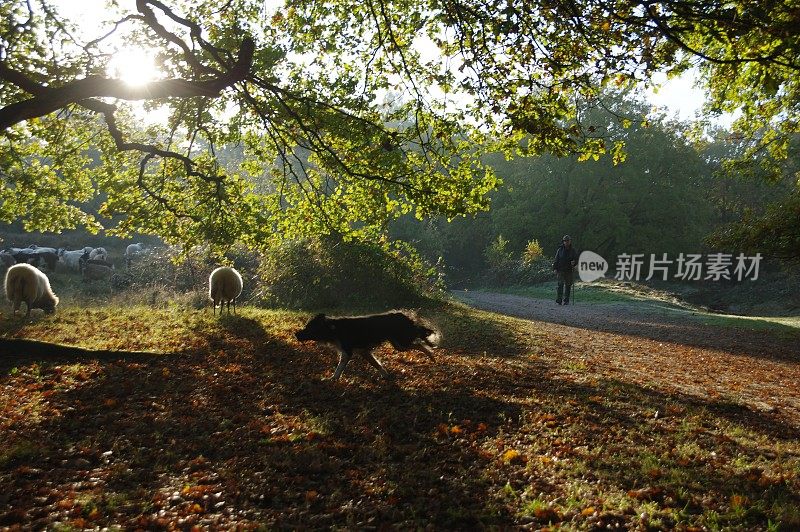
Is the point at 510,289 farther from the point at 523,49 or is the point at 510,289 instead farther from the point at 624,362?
the point at 523,49

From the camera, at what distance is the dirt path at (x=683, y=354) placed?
900cm

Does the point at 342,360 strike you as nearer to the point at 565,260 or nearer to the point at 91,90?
the point at 91,90

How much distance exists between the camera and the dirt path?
9.00 m

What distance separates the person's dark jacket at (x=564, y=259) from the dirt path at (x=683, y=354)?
1.90m

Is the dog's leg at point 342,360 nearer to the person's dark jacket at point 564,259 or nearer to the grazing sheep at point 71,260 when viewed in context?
the person's dark jacket at point 564,259

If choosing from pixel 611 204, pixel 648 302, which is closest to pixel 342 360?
pixel 648 302

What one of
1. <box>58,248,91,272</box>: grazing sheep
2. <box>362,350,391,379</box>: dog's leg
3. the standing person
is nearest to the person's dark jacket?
the standing person

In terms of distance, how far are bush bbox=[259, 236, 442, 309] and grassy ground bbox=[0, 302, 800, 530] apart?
9716 millimetres

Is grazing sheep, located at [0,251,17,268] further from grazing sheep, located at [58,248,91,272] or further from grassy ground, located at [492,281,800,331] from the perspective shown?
grassy ground, located at [492,281,800,331]

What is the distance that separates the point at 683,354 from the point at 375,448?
1044cm

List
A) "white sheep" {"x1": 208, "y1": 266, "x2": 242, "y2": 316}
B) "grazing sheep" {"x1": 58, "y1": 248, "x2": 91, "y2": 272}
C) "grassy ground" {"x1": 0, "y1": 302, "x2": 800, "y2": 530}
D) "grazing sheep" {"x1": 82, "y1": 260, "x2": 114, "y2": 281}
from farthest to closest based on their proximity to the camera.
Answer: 1. "grazing sheep" {"x1": 58, "y1": 248, "x2": 91, "y2": 272}
2. "grazing sheep" {"x1": 82, "y1": 260, "x2": 114, "y2": 281}
3. "white sheep" {"x1": 208, "y1": 266, "x2": 242, "y2": 316}
4. "grassy ground" {"x1": 0, "y1": 302, "x2": 800, "y2": 530}

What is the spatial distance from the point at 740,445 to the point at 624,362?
17.6 ft

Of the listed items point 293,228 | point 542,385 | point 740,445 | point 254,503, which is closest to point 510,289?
point 293,228

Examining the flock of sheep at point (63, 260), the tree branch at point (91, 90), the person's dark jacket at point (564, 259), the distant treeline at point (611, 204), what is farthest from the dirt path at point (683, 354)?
the flock of sheep at point (63, 260)
